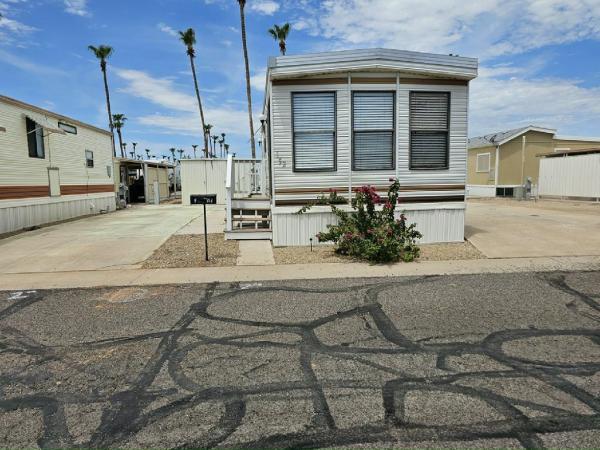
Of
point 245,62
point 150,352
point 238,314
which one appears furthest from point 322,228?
point 245,62

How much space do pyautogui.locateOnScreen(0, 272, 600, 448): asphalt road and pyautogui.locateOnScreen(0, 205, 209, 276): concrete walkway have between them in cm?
209

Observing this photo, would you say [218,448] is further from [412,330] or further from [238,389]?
[412,330]

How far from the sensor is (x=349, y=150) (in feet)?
28.4

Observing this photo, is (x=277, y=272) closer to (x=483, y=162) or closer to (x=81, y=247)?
(x=81, y=247)

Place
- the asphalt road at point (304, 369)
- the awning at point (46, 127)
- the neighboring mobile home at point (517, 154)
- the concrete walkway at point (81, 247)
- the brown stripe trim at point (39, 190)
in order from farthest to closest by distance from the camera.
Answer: the neighboring mobile home at point (517, 154) → the awning at point (46, 127) → the brown stripe trim at point (39, 190) → the concrete walkway at point (81, 247) → the asphalt road at point (304, 369)

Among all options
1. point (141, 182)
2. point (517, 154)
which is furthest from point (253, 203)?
point (141, 182)

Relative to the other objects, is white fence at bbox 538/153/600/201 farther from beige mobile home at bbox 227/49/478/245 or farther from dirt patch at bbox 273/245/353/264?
dirt patch at bbox 273/245/353/264

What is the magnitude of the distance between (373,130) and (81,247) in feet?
22.9

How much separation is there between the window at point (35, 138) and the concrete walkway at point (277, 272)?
8.43 metres

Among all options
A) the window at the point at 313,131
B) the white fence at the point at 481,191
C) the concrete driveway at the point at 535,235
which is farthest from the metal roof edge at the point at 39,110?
the white fence at the point at 481,191

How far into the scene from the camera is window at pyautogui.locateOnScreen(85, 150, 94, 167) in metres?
17.8

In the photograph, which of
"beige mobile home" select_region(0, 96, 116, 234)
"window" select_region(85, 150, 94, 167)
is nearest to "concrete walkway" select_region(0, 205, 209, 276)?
"beige mobile home" select_region(0, 96, 116, 234)

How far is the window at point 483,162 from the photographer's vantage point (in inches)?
957

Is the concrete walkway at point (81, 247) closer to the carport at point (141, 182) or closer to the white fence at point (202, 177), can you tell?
the white fence at point (202, 177)
